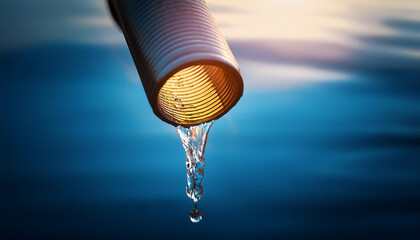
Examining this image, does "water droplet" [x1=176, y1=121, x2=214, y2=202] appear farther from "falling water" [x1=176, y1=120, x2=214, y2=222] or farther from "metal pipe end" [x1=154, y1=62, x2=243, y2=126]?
"metal pipe end" [x1=154, y1=62, x2=243, y2=126]

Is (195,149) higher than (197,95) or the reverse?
the reverse

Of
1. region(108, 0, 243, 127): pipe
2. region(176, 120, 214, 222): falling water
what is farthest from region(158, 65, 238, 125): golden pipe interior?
region(176, 120, 214, 222): falling water

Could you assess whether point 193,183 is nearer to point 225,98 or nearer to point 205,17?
point 225,98

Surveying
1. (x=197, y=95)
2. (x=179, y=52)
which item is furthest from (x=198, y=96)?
(x=179, y=52)

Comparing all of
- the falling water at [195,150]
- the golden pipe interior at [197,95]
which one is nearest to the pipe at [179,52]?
the golden pipe interior at [197,95]

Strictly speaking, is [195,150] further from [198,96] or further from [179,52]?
[179,52]

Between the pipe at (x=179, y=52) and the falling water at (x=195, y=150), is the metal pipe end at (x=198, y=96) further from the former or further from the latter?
the falling water at (x=195, y=150)

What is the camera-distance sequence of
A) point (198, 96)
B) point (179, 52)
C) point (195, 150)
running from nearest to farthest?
point (179, 52) < point (198, 96) < point (195, 150)
